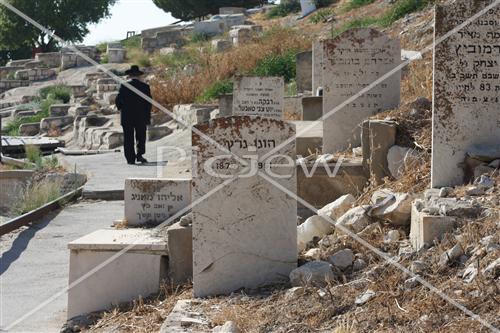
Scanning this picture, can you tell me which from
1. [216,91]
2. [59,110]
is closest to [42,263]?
[216,91]

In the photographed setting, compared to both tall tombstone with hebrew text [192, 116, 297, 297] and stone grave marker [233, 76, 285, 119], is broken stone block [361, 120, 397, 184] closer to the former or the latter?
tall tombstone with hebrew text [192, 116, 297, 297]

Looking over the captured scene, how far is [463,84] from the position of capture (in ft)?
26.7

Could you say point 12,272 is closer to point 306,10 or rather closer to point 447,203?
point 447,203

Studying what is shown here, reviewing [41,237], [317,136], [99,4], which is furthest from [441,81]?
[99,4]

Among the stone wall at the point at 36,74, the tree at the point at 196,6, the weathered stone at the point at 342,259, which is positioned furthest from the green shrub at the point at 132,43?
the weathered stone at the point at 342,259

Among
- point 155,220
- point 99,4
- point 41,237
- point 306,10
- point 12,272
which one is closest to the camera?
point 155,220

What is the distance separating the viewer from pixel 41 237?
1180cm

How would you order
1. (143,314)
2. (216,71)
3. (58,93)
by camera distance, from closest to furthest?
1. (143,314)
2. (216,71)
3. (58,93)

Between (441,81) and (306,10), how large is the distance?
30.3 m

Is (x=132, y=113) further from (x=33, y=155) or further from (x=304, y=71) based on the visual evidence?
(x=304, y=71)

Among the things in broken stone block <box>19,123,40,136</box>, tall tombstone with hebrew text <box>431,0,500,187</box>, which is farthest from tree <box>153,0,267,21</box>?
tall tombstone with hebrew text <box>431,0,500,187</box>

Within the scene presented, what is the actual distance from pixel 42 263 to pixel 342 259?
14.5 ft

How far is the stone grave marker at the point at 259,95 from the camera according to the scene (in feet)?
44.1

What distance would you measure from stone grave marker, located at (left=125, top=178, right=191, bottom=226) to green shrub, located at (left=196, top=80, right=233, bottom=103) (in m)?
13.8
